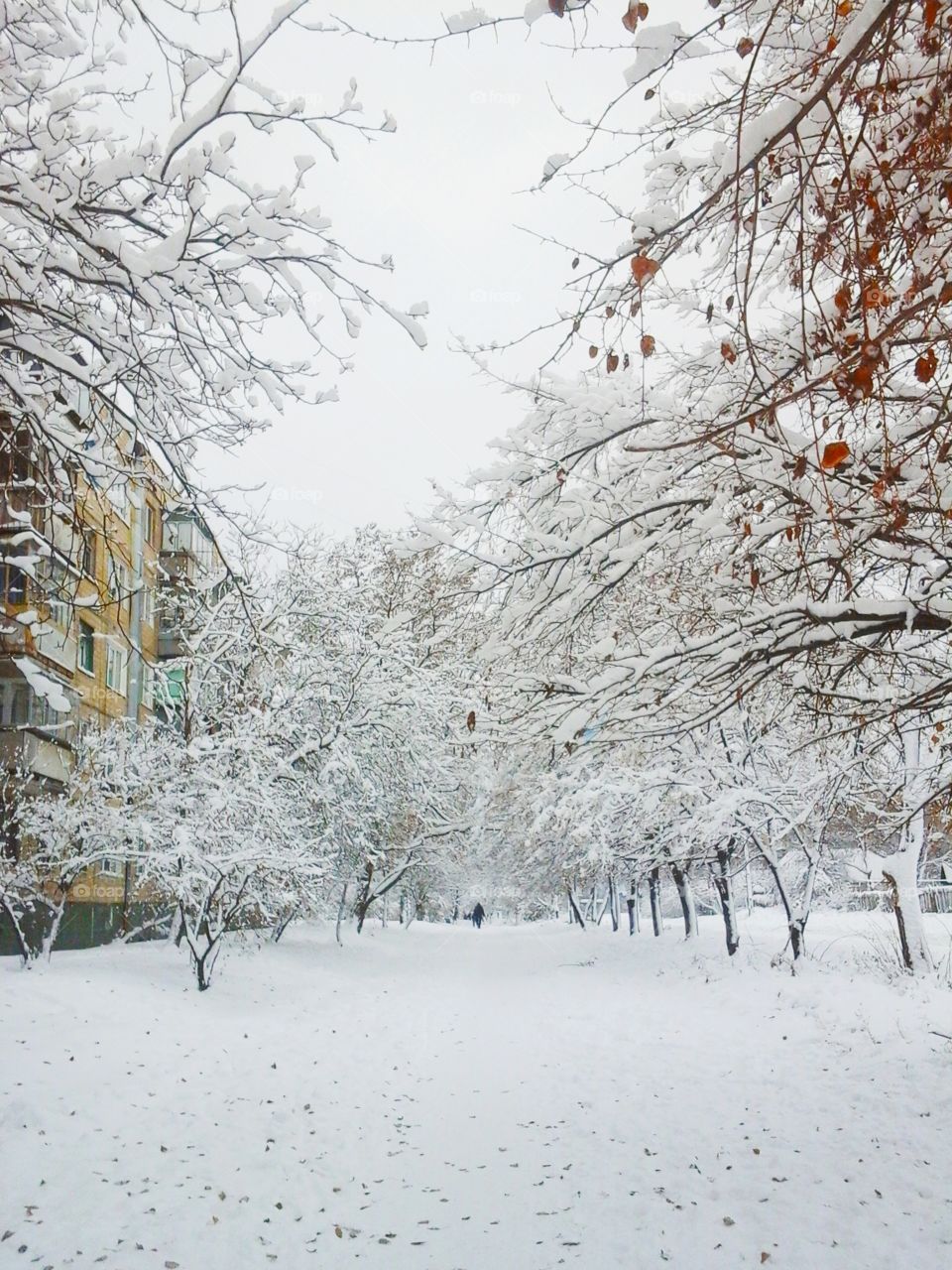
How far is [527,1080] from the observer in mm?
9852

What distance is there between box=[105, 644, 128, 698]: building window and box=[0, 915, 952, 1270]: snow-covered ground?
12814mm

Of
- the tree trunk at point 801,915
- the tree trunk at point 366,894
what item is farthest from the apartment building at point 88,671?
the tree trunk at point 801,915

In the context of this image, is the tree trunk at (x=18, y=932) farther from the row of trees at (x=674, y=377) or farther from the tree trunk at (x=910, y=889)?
the tree trunk at (x=910, y=889)

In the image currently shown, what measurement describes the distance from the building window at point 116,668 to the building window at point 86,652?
782mm

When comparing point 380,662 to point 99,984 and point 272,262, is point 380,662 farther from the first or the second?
point 272,262

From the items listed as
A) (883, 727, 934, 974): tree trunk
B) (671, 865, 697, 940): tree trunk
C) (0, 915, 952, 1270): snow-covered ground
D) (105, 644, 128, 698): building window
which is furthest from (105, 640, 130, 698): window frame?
(883, 727, 934, 974): tree trunk

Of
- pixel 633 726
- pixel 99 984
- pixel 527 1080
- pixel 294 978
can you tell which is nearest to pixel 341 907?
pixel 294 978

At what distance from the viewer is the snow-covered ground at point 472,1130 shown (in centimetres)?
552

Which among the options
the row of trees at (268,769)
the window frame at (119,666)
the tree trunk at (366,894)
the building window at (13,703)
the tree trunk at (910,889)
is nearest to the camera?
the row of trees at (268,769)

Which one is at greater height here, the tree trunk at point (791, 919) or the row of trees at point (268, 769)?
the row of trees at point (268, 769)

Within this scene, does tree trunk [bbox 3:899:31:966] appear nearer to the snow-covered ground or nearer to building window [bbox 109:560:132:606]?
the snow-covered ground

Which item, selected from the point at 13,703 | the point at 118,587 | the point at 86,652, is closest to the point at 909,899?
the point at 118,587

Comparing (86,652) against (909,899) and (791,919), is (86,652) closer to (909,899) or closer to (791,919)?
(791,919)

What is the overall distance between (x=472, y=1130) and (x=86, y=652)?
66.1ft
